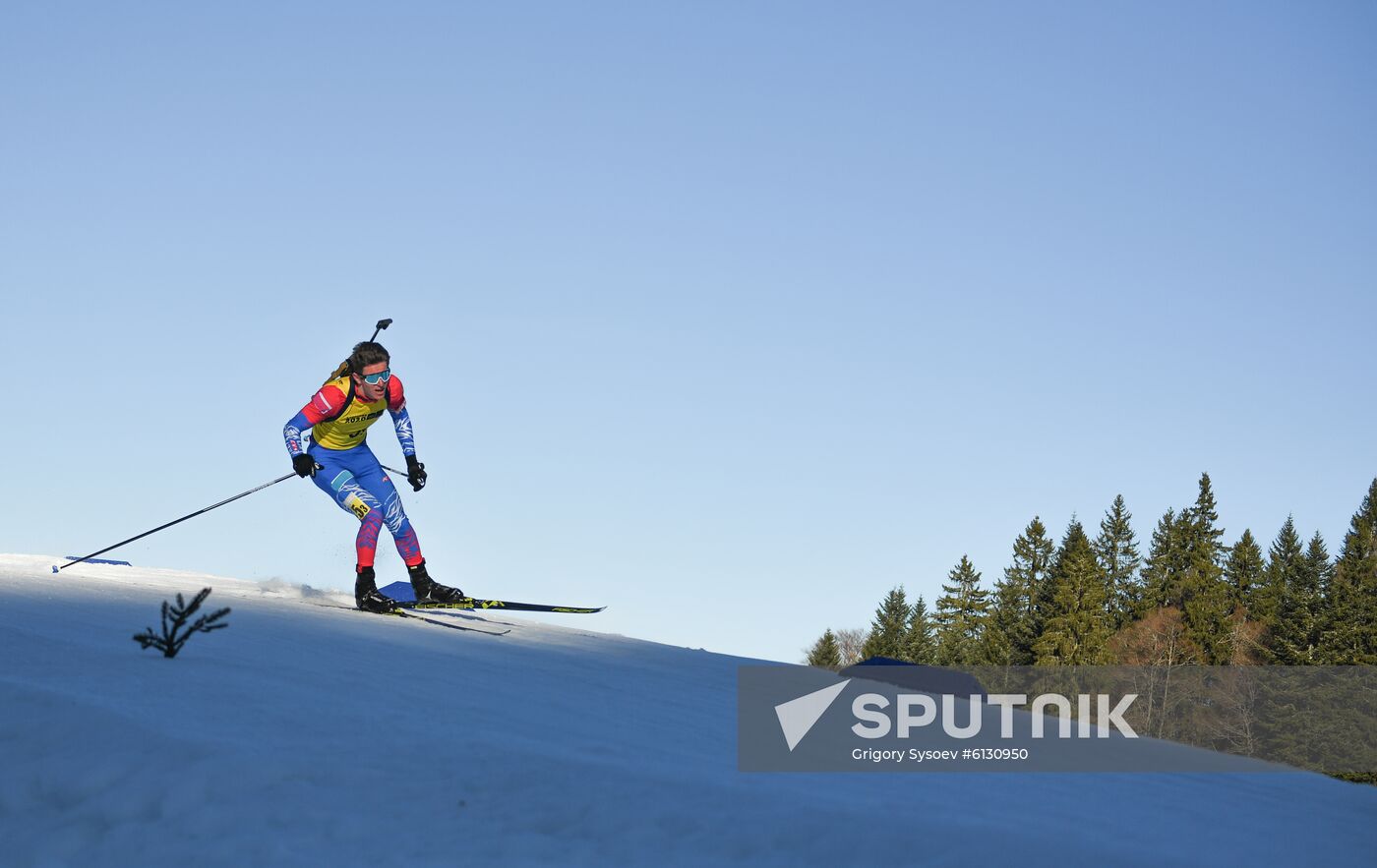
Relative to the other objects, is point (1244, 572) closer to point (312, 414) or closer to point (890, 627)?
point (890, 627)

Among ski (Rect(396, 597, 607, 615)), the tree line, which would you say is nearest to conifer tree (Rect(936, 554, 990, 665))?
the tree line

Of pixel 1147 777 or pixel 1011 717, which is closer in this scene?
pixel 1147 777

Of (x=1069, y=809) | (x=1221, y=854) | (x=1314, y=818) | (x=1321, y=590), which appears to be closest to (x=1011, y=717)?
(x=1314, y=818)

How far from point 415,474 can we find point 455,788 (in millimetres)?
7911

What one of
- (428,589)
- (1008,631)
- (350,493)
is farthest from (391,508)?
(1008,631)

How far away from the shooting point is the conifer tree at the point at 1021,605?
61.2 meters

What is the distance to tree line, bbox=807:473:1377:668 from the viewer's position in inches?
2147

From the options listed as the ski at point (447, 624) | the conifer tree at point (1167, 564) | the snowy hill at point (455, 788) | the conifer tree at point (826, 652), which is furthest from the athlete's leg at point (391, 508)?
the conifer tree at point (826, 652)

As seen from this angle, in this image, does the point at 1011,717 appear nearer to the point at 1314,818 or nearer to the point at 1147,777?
the point at 1147,777

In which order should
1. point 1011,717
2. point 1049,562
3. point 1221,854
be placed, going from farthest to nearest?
point 1049,562 → point 1011,717 → point 1221,854

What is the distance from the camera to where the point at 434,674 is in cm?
879

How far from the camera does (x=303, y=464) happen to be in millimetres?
12000

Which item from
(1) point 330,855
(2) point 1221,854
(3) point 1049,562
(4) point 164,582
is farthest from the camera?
(3) point 1049,562

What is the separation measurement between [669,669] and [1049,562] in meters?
55.8
